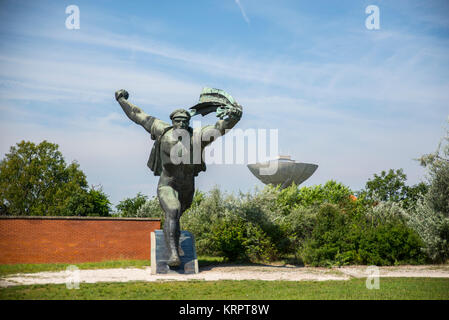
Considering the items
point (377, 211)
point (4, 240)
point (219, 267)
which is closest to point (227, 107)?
point (219, 267)

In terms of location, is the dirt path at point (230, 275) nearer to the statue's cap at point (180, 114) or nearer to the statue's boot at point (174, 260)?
the statue's boot at point (174, 260)

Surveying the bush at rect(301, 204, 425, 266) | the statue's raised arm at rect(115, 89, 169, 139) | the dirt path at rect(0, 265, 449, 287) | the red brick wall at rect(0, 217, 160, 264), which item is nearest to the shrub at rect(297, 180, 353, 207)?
the red brick wall at rect(0, 217, 160, 264)

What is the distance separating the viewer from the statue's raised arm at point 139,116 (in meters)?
9.23

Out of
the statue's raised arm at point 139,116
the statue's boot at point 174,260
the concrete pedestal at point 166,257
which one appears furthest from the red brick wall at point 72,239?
the statue's boot at point 174,260

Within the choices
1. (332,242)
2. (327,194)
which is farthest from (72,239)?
(327,194)

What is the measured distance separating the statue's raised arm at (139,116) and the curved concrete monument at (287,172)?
2215 cm

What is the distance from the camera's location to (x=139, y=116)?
965cm

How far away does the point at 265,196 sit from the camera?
1556 cm

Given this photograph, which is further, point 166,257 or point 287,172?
point 287,172

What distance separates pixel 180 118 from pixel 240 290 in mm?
3899

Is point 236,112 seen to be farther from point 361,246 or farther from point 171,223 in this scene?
point 361,246

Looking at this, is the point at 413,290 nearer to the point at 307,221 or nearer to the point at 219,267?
the point at 219,267
